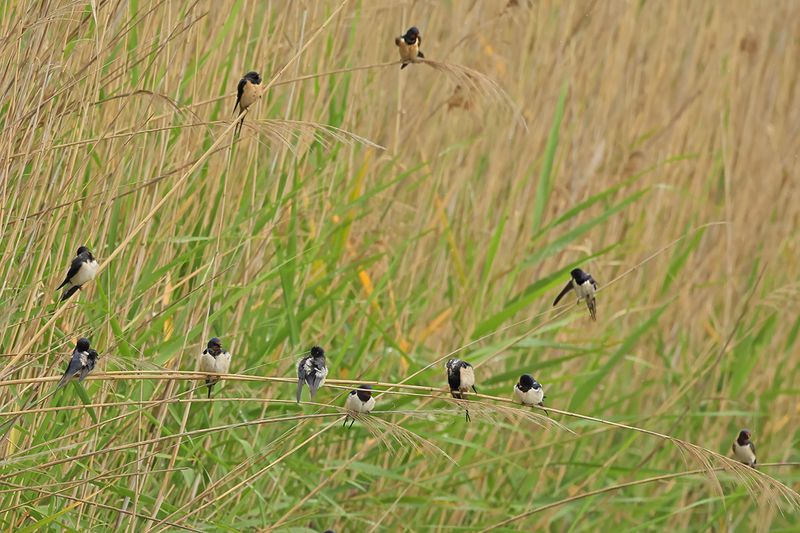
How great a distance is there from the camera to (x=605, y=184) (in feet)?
17.6

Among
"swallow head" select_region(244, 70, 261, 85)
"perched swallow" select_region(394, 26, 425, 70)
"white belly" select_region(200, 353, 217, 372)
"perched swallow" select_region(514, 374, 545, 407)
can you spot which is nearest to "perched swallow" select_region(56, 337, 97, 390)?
"white belly" select_region(200, 353, 217, 372)

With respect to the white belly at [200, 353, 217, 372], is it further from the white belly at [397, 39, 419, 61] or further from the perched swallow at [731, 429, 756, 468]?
the perched swallow at [731, 429, 756, 468]

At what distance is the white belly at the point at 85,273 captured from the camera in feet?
9.16

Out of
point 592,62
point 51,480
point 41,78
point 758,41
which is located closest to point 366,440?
point 51,480

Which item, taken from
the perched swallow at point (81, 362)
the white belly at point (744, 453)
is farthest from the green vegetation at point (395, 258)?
the white belly at point (744, 453)

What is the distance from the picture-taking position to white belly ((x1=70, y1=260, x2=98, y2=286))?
9.16 ft

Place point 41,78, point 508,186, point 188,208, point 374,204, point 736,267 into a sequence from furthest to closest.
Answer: point 736,267 → point 508,186 → point 374,204 → point 188,208 → point 41,78

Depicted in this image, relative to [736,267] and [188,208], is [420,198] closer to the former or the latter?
[188,208]

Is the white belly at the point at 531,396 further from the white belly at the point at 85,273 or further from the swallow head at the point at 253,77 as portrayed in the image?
the white belly at the point at 85,273

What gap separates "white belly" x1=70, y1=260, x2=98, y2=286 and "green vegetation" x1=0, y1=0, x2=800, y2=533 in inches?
4.1

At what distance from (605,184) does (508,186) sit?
0.52m

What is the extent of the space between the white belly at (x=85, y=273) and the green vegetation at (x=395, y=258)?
103 millimetres

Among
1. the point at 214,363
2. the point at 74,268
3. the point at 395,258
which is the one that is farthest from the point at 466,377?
the point at 395,258

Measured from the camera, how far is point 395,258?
14.0 ft
